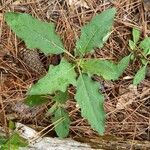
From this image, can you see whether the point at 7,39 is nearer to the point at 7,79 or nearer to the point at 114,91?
the point at 7,79

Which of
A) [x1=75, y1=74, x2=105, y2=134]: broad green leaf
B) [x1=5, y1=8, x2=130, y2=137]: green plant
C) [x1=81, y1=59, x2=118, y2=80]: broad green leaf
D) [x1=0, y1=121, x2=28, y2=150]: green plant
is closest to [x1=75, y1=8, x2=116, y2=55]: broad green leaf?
[x1=5, y1=8, x2=130, y2=137]: green plant

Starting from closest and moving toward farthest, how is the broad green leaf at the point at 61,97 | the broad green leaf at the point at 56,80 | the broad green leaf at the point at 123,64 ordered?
the broad green leaf at the point at 56,80 → the broad green leaf at the point at 61,97 → the broad green leaf at the point at 123,64

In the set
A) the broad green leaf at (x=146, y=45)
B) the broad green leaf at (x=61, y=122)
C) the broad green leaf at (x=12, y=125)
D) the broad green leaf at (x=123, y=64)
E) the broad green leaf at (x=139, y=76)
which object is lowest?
the broad green leaf at (x=61, y=122)

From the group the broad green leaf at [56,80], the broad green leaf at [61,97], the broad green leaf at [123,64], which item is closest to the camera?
the broad green leaf at [56,80]

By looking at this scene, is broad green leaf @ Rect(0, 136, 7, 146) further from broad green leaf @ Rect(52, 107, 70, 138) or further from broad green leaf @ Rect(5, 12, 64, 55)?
broad green leaf @ Rect(5, 12, 64, 55)

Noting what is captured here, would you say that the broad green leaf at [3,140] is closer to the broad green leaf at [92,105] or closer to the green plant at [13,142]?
the green plant at [13,142]

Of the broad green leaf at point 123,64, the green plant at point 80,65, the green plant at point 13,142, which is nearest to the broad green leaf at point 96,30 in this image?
the green plant at point 80,65

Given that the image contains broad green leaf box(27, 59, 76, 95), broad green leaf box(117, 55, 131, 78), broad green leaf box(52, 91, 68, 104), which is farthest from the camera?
broad green leaf box(117, 55, 131, 78)
